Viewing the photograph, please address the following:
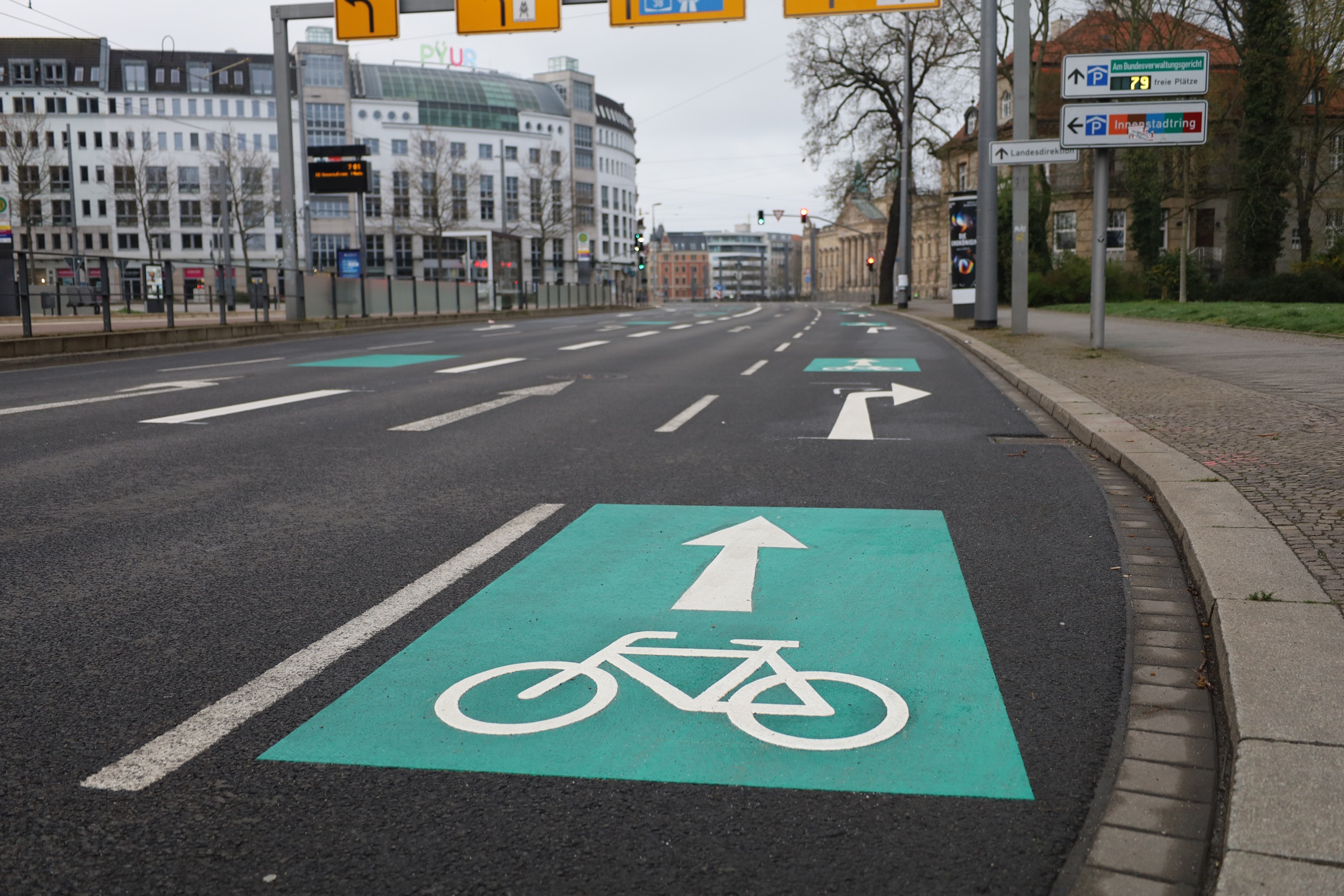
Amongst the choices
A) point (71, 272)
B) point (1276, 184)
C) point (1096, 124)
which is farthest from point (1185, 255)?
point (71, 272)

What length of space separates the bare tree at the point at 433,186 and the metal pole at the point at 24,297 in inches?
2545

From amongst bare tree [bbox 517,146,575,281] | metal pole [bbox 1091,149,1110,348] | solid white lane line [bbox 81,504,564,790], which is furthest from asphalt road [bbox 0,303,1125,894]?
bare tree [bbox 517,146,575,281]

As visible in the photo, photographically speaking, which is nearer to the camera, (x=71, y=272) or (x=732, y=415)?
(x=732, y=415)

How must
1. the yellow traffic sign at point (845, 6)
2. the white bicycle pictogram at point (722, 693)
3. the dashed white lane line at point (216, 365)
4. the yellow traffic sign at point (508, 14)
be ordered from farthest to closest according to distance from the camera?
the yellow traffic sign at point (508, 14)
the yellow traffic sign at point (845, 6)
the dashed white lane line at point (216, 365)
the white bicycle pictogram at point (722, 693)

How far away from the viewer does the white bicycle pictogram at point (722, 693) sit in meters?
3.05

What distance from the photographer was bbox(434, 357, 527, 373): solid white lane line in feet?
50.3

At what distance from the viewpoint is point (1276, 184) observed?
39531mm

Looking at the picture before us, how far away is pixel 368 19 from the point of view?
76.6ft

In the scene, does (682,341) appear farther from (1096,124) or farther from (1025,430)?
(1025,430)

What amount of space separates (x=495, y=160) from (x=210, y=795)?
364 feet

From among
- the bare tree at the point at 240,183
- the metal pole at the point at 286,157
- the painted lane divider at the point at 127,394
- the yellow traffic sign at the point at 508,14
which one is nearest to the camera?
the painted lane divider at the point at 127,394

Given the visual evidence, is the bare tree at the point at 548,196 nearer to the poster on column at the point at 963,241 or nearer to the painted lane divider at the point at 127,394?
the poster on column at the point at 963,241

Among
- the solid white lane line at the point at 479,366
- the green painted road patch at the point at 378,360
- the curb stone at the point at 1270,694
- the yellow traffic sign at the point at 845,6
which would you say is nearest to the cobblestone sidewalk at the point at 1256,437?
the curb stone at the point at 1270,694

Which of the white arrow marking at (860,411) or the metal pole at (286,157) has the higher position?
the metal pole at (286,157)
